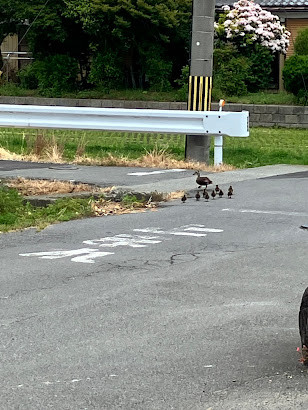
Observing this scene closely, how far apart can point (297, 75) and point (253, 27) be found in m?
3.88

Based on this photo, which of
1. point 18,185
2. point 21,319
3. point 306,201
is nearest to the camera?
point 21,319

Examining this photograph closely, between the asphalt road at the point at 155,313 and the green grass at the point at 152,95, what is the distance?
2005cm

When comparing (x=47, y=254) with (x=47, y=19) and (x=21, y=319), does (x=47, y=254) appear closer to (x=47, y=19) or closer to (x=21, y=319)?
(x=21, y=319)

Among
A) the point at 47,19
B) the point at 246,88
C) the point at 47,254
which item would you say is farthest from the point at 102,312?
the point at 47,19

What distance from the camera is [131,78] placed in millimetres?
35438

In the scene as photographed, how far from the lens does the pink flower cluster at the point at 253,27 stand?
1265 inches

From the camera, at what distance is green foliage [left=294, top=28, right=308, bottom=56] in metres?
31.1

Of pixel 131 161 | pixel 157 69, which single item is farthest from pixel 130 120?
pixel 157 69

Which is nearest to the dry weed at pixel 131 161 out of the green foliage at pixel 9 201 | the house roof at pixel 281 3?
the green foliage at pixel 9 201

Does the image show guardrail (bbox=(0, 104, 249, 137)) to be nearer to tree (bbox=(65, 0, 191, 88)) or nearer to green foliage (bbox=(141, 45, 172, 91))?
tree (bbox=(65, 0, 191, 88))

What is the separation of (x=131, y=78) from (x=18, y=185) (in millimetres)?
23709

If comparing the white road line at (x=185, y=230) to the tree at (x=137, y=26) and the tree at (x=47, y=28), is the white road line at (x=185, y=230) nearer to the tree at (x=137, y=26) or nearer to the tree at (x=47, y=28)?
the tree at (x=137, y=26)

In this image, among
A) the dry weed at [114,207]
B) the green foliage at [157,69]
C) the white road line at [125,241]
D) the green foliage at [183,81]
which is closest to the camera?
the white road line at [125,241]

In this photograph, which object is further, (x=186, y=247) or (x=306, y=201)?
(x=306, y=201)
